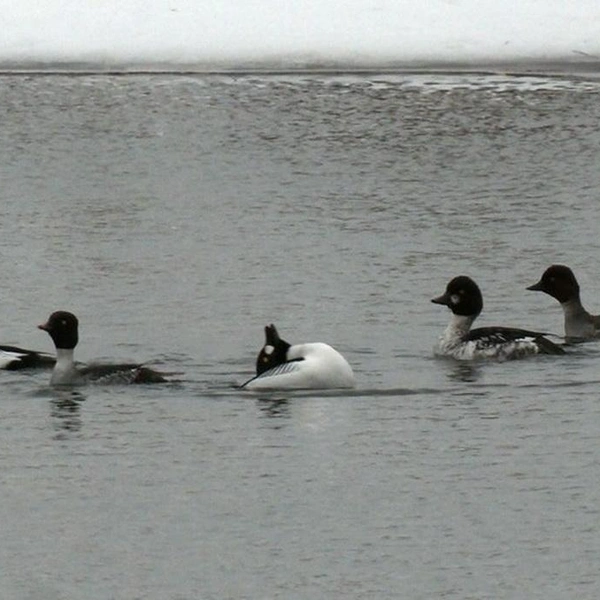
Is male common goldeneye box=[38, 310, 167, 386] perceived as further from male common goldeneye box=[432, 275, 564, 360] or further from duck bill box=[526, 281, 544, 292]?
duck bill box=[526, 281, 544, 292]

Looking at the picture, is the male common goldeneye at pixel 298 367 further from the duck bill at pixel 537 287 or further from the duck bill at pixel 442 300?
the duck bill at pixel 537 287

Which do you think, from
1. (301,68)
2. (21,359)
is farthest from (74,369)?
(301,68)

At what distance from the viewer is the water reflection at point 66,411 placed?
10.0m

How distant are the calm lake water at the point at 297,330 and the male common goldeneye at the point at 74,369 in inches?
3.4

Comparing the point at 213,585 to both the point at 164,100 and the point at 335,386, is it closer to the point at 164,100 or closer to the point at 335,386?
the point at 335,386

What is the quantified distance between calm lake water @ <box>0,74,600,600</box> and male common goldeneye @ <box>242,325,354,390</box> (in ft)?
0.49

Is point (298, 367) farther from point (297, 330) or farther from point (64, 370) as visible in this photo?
point (297, 330)

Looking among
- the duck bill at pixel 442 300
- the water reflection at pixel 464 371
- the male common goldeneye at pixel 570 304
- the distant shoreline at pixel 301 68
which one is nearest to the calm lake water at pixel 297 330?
the water reflection at pixel 464 371

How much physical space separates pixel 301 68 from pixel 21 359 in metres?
15.4

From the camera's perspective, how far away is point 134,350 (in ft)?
39.9

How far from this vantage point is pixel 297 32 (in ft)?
91.8

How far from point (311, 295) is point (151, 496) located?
528 centimetres

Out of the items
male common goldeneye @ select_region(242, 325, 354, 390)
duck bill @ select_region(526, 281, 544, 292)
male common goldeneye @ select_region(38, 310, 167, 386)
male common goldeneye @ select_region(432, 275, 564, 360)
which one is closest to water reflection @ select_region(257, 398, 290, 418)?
male common goldeneye @ select_region(242, 325, 354, 390)

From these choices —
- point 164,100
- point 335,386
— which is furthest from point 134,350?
point 164,100
